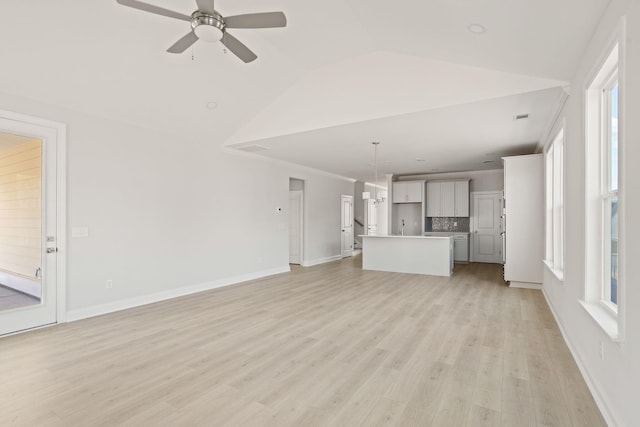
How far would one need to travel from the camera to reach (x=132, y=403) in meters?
2.28

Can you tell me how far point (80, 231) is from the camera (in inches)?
167

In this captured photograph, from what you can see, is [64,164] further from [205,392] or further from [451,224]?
[451,224]

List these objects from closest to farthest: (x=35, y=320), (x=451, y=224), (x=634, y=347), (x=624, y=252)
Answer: (x=634, y=347) < (x=624, y=252) < (x=35, y=320) < (x=451, y=224)

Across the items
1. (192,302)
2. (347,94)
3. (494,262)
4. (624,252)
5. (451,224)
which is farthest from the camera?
(451,224)

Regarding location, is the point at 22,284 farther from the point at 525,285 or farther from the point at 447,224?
the point at 447,224

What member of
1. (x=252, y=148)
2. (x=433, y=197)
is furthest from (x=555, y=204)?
(x=433, y=197)

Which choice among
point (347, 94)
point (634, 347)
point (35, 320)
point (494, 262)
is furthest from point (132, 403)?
point (494, 262)

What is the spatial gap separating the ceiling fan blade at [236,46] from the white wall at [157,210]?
2.72 metres

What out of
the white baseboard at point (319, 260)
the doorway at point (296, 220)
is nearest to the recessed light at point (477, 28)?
the doorway at point (296, 220)

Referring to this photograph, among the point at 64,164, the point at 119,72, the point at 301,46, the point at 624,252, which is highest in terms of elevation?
the point at 301,46

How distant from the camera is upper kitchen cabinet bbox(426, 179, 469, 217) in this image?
9445 mm

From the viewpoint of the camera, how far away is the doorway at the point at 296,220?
348 inches

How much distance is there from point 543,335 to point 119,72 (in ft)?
18.7

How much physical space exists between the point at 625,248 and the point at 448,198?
8.20m
